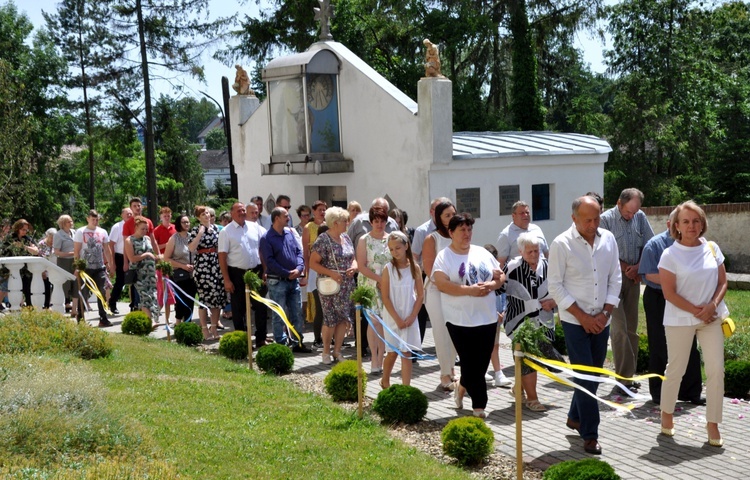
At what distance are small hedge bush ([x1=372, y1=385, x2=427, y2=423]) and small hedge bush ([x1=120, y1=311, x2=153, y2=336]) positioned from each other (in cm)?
648

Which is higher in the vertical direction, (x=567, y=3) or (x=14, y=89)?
(x=567, y=3)

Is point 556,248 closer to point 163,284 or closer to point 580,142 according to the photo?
point 163,284

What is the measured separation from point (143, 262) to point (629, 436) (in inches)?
357

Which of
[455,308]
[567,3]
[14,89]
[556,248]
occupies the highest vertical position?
[567,3]

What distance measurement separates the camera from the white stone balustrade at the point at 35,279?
44.0 ft

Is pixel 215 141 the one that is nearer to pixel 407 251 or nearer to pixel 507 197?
pixel 507 197

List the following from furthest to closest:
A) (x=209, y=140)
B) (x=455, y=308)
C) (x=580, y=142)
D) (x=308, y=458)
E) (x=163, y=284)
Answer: (x=209, y=140) → (x=580, y=142) → (x=163, y=284) → (x=455, y=308) → (x=308, y=458)

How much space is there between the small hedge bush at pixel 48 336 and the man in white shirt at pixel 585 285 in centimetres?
616

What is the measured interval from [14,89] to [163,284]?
4.22m

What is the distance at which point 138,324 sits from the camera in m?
14.1

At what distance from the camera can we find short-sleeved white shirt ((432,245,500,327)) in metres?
8.59

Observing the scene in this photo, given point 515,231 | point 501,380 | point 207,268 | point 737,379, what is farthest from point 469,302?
A: point 207,268

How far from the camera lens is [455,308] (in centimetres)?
862

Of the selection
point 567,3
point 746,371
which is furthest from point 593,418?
point 567,3
